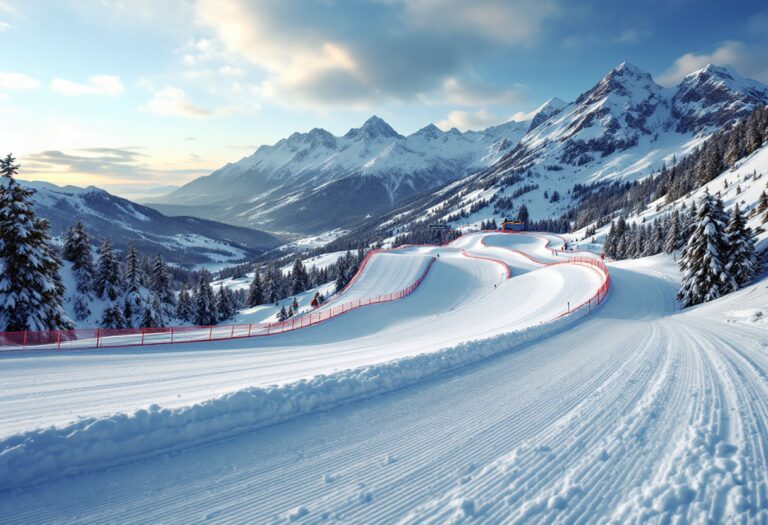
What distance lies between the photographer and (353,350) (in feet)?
53.7

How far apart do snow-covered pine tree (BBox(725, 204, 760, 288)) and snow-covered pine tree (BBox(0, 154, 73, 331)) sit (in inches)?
1679

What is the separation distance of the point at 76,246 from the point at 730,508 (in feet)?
185

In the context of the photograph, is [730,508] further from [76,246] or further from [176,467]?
[76,246]

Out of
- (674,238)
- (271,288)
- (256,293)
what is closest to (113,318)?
(256,293)

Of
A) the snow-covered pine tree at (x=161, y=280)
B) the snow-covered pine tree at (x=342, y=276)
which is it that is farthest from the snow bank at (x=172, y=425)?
the snow-covered pine tree at (x=342, y=276)

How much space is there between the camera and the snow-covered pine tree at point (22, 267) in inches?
803

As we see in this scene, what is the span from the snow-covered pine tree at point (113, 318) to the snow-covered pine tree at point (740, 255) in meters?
54.3

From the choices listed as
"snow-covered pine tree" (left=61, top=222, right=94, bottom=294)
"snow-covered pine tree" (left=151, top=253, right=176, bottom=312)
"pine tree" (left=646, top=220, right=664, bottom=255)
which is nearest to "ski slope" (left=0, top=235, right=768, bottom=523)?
"snow-covered pine tree" (left=61, top=222, right=94, bottom=294)

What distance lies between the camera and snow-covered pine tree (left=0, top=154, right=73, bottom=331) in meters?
20.4

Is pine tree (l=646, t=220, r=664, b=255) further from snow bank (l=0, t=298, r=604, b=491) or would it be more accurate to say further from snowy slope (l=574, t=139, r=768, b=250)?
snow bank (l=0, t=298, r=604, b=491)

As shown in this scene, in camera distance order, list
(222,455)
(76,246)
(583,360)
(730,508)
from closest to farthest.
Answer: (730,508), (222,455), (583,360), (76,246)

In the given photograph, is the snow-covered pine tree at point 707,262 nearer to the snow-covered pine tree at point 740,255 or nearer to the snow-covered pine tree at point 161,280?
the snow-covered pine tree at point 740,255

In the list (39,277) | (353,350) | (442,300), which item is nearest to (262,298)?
(442,300)

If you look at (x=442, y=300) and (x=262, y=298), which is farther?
(x=262, y=298)
